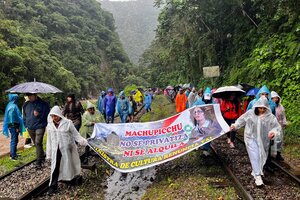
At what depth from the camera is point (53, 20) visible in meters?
51.9

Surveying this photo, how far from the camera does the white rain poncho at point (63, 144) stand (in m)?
5.30

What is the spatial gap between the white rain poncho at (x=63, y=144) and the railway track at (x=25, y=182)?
0.54 meters

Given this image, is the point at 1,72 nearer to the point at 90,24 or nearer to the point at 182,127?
the point at 182,127

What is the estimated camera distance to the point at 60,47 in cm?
4819

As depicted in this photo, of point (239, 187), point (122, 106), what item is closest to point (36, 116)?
point (122, 106)

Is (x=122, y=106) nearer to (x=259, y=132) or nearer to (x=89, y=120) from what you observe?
(x=89, y=120)

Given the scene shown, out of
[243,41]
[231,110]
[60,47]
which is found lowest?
[231,110]

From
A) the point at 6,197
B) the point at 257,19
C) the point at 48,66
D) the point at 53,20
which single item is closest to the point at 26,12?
the point at 53,20

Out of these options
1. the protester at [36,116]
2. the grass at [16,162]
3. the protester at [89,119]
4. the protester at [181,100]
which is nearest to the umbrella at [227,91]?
the protester at [89,119]

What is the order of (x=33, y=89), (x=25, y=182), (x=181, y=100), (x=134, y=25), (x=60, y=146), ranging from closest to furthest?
(x=60, y=146), (x=25, y=182), (x=33, y=89), (x=181, y=100), (x=134, y=25)

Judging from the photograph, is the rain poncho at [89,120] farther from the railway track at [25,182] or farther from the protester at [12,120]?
the protester at [12,120]

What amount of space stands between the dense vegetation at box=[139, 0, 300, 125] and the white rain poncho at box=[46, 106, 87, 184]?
7.25 m

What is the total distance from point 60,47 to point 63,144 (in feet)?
152

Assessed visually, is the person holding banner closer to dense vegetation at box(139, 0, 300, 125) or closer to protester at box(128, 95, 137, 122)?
dense vegetation at box(139, 0, 300, 125)
